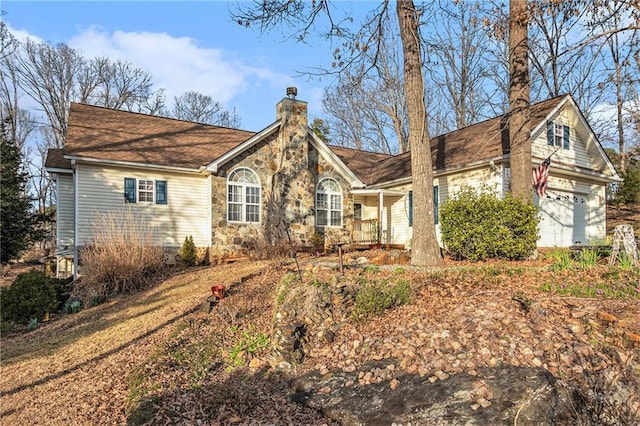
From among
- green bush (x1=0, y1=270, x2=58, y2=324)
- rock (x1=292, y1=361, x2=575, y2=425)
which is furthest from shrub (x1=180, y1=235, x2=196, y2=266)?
rock (x1=292, y1=361, x2=575, y2=425)

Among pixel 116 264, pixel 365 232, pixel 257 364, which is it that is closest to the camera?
pixel 257 364

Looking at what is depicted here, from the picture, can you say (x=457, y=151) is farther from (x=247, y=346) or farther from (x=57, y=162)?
(x=57, y=162)

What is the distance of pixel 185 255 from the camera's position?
1378 cm

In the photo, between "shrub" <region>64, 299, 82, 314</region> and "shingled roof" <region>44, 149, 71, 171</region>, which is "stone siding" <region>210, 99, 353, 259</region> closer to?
"shrub" <region>64, 299, 82, 314</region>

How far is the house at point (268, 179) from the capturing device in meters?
13.4

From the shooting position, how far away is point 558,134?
1504 centimetres

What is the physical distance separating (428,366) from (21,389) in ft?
16.0

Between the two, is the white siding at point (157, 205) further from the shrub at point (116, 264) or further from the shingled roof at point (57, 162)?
the shrub at point (116, 264)

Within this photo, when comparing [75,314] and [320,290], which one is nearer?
→ [320,290]

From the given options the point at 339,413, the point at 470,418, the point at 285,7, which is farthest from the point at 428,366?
the point at 285,7

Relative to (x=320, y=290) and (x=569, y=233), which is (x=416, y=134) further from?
(x=569, y=233)

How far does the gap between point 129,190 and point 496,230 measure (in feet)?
35.4

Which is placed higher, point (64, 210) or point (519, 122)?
point (519, 122)

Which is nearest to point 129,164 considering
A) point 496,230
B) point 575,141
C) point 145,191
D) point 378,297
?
point 145,191
